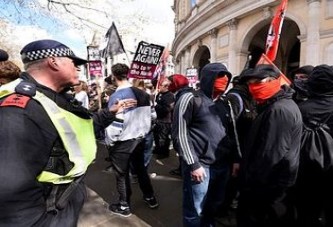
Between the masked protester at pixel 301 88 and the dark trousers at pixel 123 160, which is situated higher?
the masked protester at pixel 301 88

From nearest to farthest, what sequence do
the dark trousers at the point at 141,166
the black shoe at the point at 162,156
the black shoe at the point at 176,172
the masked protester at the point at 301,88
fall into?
1. the masked protester at the point at 301,88
2. the dark trousers at the point at 141,166
3. the black shoe at the point at 176,172
4. the black shoe at the point at 162,156

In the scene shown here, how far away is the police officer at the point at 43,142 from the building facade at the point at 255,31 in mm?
12370

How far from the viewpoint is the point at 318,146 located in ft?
9.63

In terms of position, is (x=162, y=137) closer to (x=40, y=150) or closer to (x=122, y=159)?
(x=122, y=159)

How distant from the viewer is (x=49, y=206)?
68.6 inches

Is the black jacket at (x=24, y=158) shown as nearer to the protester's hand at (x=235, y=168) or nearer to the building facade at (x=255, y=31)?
the protester's hand at (x=235, y=168)

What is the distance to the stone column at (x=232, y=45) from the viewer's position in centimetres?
2014

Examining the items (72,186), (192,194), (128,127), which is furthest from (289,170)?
(128,127)

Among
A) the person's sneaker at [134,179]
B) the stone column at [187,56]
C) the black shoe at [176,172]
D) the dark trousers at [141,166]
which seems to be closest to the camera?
the dark trousers at [141,166]

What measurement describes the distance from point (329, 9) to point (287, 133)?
14.8 m

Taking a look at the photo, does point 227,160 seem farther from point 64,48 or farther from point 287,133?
point 64,48

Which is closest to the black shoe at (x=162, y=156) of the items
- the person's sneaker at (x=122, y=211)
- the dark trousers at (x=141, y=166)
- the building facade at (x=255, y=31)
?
the dark trousers at (x=141, y=166)

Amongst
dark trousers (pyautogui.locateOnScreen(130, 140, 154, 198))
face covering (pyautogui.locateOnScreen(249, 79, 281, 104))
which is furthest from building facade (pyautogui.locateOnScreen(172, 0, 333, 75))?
face covering (pyautogui.locateOnScreen(249, 79, 281, 104))

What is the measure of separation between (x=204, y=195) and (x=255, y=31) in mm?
18242
